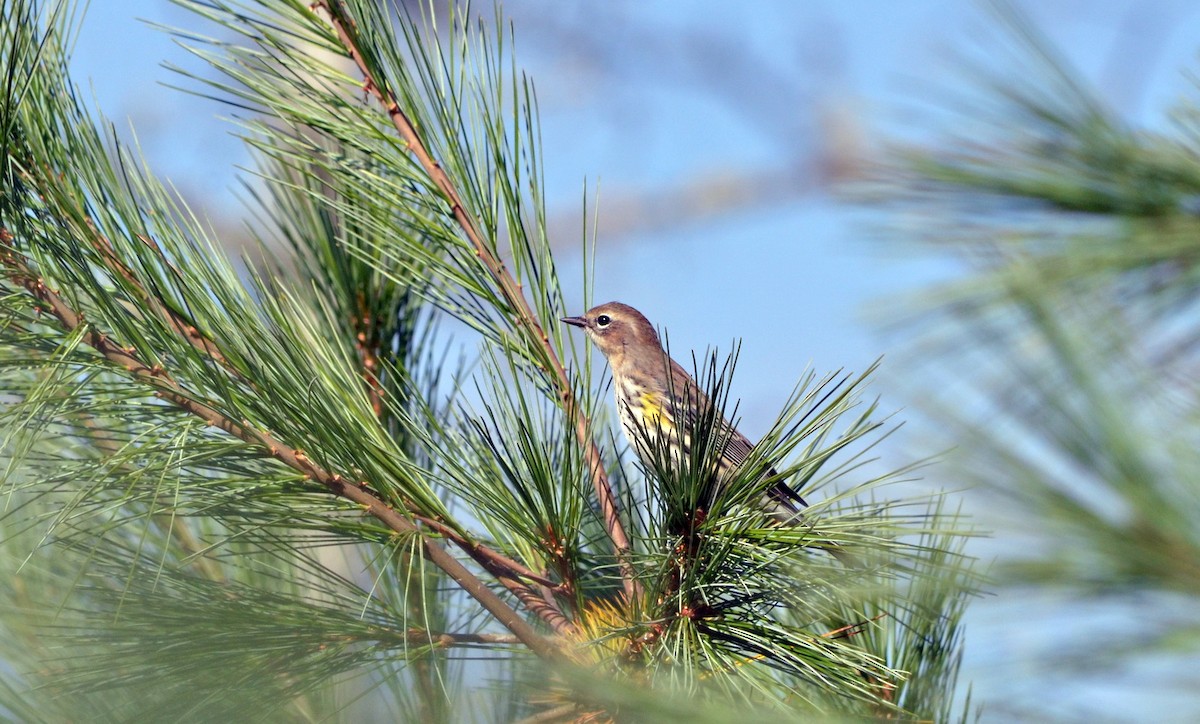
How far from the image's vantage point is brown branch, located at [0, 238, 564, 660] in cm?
144

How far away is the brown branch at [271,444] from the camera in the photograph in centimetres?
144

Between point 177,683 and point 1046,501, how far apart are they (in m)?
1.14

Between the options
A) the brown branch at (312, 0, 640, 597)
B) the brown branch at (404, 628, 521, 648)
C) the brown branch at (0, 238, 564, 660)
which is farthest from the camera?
the brown branch at (312, 0, 640, 597)

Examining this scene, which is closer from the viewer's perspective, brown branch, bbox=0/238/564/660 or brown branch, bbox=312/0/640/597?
brown branch, bbox=0/238/564/660

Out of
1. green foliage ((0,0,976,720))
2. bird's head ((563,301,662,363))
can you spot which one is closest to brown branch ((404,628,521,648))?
green foliage ((0,0,976,720))

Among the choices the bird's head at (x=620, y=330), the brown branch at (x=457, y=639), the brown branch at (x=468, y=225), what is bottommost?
the brown branch at (x=457, y=639)

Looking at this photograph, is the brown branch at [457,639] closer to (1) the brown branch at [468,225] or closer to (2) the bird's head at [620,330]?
(1) the brown branch at [468,225]

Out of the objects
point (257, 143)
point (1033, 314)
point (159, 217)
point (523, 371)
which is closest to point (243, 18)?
point (257, 143)

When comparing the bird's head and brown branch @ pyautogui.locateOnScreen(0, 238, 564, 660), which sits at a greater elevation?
the bird's head

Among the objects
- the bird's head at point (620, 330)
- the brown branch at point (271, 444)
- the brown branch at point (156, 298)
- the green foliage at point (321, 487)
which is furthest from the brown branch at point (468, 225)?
the bird's head at point (620, 330)

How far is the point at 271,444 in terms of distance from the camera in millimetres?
1470

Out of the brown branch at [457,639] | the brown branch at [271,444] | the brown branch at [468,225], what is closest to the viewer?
the brown branch at [271,444]

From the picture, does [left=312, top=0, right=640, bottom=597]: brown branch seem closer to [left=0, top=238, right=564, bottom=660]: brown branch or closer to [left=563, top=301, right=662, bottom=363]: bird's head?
[left=0, top=238, right=564, bottom=660]: brown branch

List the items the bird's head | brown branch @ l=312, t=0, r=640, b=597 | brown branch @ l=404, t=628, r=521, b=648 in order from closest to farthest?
brown branch @ l=404, t=628, r=521, b=648 < brown branch @ l=312, t=0, r=640, b=597 < the bird's head
